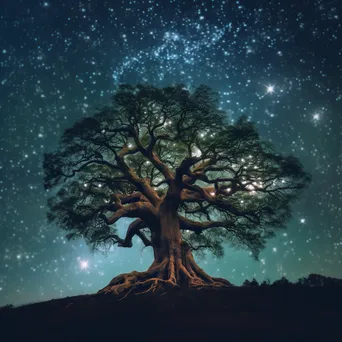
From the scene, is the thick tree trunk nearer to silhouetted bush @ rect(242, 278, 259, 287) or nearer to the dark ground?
the dark ground

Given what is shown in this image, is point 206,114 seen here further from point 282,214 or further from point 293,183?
point 282,214

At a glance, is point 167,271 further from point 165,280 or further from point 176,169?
point 176,169

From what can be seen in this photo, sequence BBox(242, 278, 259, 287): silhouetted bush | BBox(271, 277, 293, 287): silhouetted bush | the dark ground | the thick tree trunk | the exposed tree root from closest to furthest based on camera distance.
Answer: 1. the dark ground
2. BBox(271, 277, 293, 287): silhouetted bush
3. the exposed tree root
4. the thick tree trunk
5. BBox(242, 278, 259, 287): silhouetted bush

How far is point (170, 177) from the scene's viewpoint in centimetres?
1675

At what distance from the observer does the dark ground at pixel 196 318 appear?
729 centimetres

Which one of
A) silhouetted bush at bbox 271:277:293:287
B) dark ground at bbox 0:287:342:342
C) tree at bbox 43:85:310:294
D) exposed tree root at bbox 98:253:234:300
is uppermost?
tree at bbox 43:85:310:294

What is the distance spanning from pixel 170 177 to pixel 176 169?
842 mm

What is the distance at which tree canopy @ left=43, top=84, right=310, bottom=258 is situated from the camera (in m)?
15.2

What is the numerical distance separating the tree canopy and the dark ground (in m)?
4.43

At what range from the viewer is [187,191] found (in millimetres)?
17719

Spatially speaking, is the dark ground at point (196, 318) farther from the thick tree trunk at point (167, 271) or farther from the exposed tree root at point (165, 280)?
the thick tree trunk at point (167, 271)

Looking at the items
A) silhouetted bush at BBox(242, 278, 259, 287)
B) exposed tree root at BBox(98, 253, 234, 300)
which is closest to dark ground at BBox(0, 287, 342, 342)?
exposed tree root at BBox(98, 253, 234, 300)

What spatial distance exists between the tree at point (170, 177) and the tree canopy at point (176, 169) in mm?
53

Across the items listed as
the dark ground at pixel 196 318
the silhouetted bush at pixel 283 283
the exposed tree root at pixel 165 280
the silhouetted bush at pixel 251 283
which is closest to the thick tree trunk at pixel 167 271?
the exposed tree root at pixel 165 280
